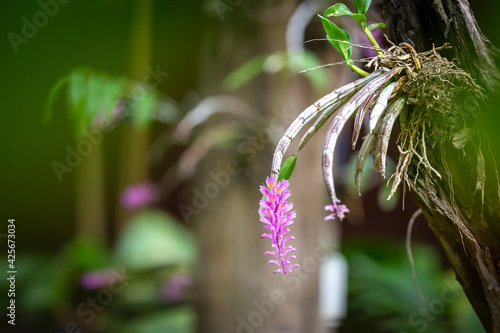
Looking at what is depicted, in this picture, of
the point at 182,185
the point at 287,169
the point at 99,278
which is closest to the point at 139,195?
the point at 99,278

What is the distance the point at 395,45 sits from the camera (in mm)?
540

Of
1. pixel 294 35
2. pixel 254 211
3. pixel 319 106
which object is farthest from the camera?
pixel 254 211

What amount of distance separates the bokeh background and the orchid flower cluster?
11cm

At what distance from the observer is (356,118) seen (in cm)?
48

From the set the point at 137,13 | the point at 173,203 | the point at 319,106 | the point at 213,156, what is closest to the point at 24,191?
the point at 173,203

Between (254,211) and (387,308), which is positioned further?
(387,308)

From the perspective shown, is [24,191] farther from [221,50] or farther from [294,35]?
[294,35]

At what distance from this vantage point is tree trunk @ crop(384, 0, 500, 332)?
497 mm

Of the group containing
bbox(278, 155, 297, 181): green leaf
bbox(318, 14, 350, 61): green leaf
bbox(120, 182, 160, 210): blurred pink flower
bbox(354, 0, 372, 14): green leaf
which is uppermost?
bbox(120, 182, 160, 210): blurred pink flower

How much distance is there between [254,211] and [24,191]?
71.5 inches

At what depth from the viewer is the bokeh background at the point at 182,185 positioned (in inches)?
60.3

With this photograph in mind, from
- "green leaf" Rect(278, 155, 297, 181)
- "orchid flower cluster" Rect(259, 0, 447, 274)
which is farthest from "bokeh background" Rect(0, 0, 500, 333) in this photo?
"green leaf" Rect(278, 155, 297, 181)

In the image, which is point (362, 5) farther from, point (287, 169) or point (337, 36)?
point (287, 169)

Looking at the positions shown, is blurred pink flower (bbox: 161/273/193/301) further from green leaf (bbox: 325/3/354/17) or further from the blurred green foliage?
green leaf (bbox: 325/3/354/17)
